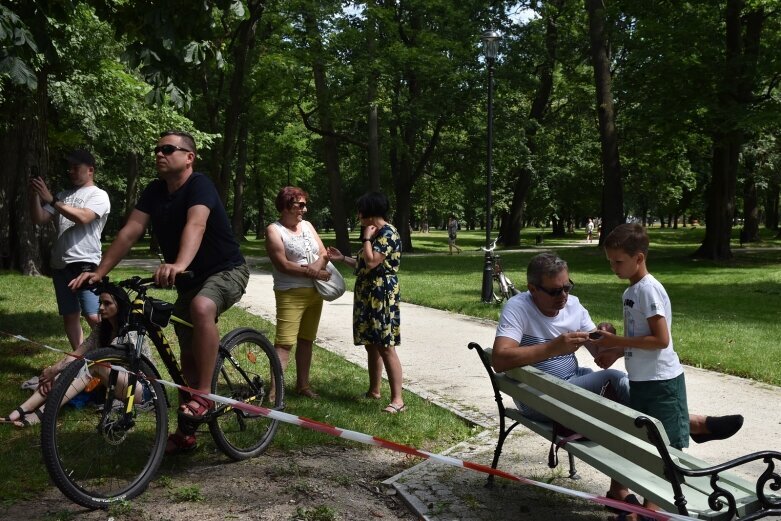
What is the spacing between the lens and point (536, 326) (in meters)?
4.30

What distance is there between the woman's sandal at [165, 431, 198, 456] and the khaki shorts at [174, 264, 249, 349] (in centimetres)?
53

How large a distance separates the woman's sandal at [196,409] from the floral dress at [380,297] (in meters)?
1.86

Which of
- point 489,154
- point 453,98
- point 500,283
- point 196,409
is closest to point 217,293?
point 196,409

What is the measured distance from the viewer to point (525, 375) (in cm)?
415

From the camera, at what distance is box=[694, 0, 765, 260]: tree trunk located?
24.1 meters

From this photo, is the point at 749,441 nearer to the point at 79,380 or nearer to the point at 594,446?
the point at 594,446

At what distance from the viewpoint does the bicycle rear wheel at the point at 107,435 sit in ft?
12.7

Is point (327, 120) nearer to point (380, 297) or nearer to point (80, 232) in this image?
point (80, 232)

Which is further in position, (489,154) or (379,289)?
(489,154)

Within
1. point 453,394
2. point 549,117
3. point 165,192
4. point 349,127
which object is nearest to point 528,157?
point 549,117

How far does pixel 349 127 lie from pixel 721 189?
14.2 metres

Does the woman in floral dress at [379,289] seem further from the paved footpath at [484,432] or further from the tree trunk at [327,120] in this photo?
the tree trunk at [327,120]

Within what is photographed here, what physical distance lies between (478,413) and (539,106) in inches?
1222

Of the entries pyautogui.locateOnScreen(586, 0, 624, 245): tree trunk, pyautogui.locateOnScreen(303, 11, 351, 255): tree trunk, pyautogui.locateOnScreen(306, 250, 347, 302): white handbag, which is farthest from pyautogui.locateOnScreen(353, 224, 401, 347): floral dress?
pyautogui.locateOnScreen(586, 0, 624, 245): tree trunk
